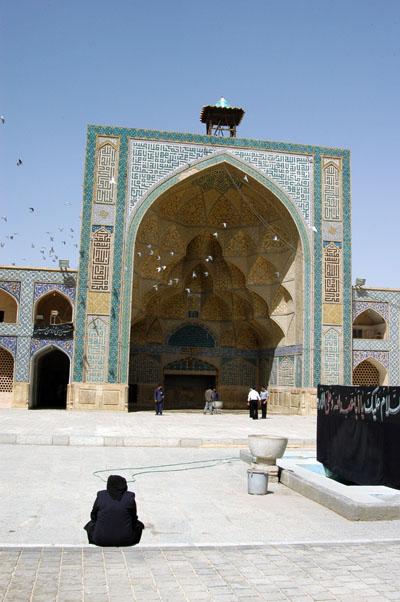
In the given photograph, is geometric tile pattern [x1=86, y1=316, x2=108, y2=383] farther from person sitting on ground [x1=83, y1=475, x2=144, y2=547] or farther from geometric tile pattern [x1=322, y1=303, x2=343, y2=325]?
person sitting on ground [x1=83, y1=475, x2=144, y2=547]

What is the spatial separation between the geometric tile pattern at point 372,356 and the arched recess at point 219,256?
2.03 meters

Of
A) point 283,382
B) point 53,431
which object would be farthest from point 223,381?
point 53,431

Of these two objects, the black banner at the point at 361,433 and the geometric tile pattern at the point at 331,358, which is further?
the geometric tile pattern at the point at 331,358

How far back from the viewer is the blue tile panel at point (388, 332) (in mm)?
19922

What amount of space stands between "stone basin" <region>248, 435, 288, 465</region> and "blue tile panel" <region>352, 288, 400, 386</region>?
13.1 m

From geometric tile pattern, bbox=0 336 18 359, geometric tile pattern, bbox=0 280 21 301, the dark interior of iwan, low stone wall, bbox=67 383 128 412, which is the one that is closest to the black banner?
low stone wall, bbox=67 383 128 412

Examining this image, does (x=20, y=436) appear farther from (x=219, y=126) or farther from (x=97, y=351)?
(x=219, y=126)

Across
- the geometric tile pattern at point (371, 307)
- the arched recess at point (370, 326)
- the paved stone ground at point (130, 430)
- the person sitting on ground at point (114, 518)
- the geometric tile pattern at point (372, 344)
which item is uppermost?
the geometric tile pattern at point (371, 307)

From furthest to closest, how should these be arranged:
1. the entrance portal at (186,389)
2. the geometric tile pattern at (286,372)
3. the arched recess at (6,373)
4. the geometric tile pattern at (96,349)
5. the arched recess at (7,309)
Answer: the entrance portal at (186,389) < the arched recess at (7,309) < the geometric tile pattern at (286,372) < the arched recess at (6,373) < the geometric tile pattern at (96,349)

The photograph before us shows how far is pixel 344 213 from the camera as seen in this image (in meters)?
19.7

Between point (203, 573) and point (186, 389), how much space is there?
19656mm

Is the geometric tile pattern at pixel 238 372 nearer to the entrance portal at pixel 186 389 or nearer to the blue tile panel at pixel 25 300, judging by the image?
the entrance portal at pixel 186 389

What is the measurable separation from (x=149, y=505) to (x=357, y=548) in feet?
7.09

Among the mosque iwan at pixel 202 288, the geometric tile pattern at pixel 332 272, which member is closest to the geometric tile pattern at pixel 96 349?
the mosque iwan at pixel 202 288
